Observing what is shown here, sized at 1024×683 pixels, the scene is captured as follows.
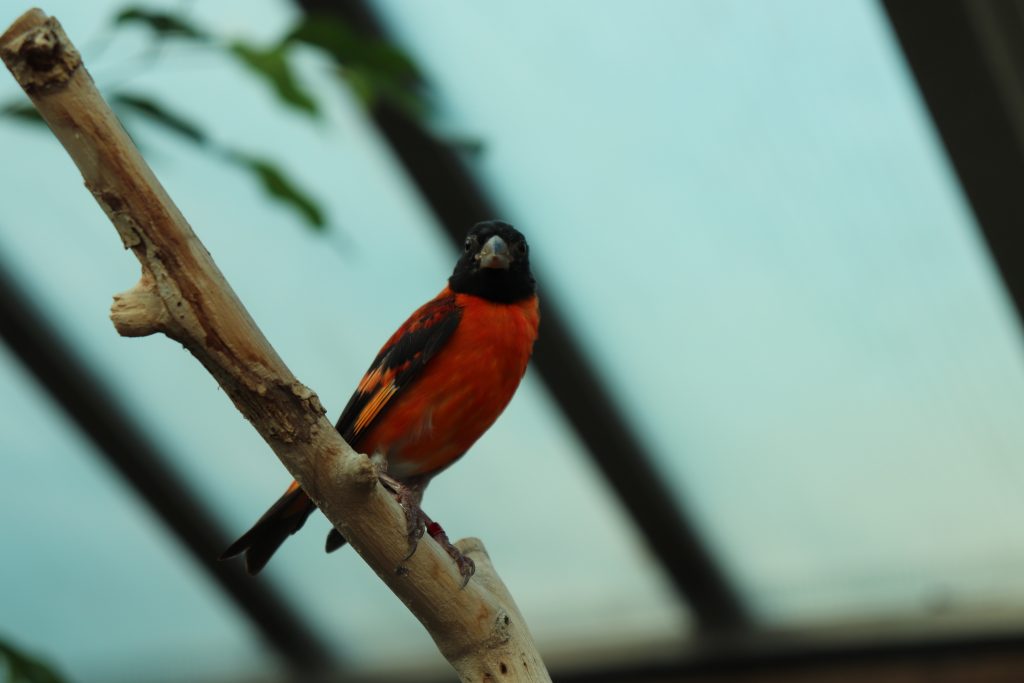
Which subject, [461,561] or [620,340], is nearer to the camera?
[461,561]

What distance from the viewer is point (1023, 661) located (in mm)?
4125

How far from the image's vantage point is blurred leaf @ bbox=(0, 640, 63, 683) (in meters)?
1.73

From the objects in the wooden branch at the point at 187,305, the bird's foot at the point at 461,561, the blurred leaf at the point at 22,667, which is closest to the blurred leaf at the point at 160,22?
the wooden branch at the point at 187,305

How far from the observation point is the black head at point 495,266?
6.09ft

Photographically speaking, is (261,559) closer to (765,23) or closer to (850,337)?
(765,23)

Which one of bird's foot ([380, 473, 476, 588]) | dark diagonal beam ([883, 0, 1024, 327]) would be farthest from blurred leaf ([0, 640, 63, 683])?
dark diagonal beam ([883, 0, 1024, 327])

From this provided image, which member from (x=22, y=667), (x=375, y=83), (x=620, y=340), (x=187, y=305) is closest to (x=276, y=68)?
(x=375, y=83)

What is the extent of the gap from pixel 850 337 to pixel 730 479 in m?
0.73

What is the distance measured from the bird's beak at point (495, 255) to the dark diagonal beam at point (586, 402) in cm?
97

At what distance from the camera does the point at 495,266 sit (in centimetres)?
185

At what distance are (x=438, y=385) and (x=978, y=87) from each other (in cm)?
158

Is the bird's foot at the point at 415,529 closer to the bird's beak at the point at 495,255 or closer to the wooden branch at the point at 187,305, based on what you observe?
the wooden branch at the point at 187,305

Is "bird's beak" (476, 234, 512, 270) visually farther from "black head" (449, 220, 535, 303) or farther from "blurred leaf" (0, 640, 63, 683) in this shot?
"blurred leaf" (0, 640, 63, 683)

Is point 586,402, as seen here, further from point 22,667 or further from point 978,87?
point 22,667
